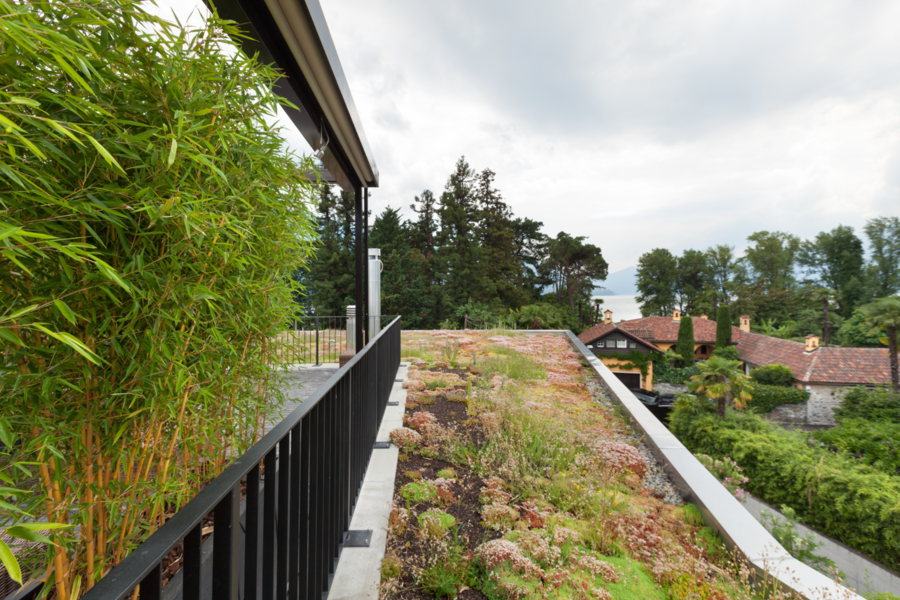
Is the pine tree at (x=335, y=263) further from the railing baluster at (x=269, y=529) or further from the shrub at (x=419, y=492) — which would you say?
the railing baluster at (x=269, y=529)

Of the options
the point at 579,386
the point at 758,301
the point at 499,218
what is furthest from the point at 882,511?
the point at 758,301

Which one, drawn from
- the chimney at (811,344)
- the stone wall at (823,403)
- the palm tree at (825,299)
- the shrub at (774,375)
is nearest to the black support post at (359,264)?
the stone wall at (823,403)

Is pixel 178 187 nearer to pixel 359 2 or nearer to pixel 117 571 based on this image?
pixel 117 571

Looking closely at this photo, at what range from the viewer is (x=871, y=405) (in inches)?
634

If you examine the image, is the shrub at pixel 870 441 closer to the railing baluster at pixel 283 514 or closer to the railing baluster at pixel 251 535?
the railing baluster at pixel 283 514

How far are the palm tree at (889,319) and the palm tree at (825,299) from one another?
50.0 ft

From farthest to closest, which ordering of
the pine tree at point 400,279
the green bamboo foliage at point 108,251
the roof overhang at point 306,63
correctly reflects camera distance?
the pine tree at point 400,279
the roof overhang at point 306,63
the green bamboo foliage at point 108,251

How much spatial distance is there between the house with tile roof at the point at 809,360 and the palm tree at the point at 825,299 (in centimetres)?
841

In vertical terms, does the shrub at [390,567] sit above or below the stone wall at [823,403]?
above

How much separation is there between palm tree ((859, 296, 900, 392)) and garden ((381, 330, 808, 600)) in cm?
2197

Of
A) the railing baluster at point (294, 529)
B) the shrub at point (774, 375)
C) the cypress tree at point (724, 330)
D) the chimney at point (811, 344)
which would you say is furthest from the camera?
the cypress tree at point (724, 330)

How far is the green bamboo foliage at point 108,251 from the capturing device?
0.60 m

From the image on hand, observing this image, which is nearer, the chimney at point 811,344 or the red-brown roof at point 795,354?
the red-brown roof at point 795,354

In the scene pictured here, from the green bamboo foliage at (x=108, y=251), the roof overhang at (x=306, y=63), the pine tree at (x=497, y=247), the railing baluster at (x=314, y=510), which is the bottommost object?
the railing baluster at (x=314, y=510)
